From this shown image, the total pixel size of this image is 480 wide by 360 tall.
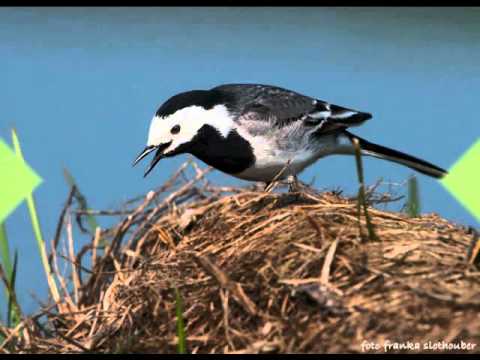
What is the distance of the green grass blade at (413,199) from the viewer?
4281 millimetres

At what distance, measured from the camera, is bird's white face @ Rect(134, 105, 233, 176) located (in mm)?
4883

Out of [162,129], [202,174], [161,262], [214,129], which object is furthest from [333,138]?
[161,262]

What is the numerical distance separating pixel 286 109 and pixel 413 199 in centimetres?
127

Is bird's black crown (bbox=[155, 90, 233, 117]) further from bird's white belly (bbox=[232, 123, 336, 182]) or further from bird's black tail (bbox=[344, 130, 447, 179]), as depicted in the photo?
bird's black tail (bbox=[344, 130, 447, 179])

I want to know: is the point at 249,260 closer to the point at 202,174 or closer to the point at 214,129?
the point at 202,174

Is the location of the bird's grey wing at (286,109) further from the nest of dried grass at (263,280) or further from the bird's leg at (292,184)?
the nest of dried grass at (263,280)

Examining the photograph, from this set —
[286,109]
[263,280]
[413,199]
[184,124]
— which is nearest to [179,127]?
[184,124]

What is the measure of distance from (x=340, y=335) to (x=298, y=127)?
254 centimetres

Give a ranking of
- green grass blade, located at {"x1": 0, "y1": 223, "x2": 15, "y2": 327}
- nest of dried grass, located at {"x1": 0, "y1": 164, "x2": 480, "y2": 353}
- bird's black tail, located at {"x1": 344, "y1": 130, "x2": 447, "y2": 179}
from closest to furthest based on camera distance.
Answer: nest of dried grass, located at {"x1": 0, "y1": 164, "x2": 480, "y2": 353} → green grass blade, located at {"x1": 0, "y1": 223, "x2": 15, "y2": 327} → bird's black tail, located at {"x1": 344, "y1": 130, "x2": 447, "y2": 179}

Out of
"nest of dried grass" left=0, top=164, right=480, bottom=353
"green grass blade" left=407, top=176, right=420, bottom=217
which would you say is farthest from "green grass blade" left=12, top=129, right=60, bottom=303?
"green grass blade" left=407, top=176, right=420, bottom=217

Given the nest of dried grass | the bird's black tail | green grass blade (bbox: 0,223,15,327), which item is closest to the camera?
the nest of dried grass

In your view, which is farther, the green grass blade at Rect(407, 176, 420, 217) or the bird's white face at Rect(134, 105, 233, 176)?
the bird's white face at Rect(134, 105, 233, 176)

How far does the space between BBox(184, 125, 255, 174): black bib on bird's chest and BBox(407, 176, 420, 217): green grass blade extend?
0.98 metres

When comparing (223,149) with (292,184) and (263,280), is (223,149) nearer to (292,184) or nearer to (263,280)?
(292,184)
